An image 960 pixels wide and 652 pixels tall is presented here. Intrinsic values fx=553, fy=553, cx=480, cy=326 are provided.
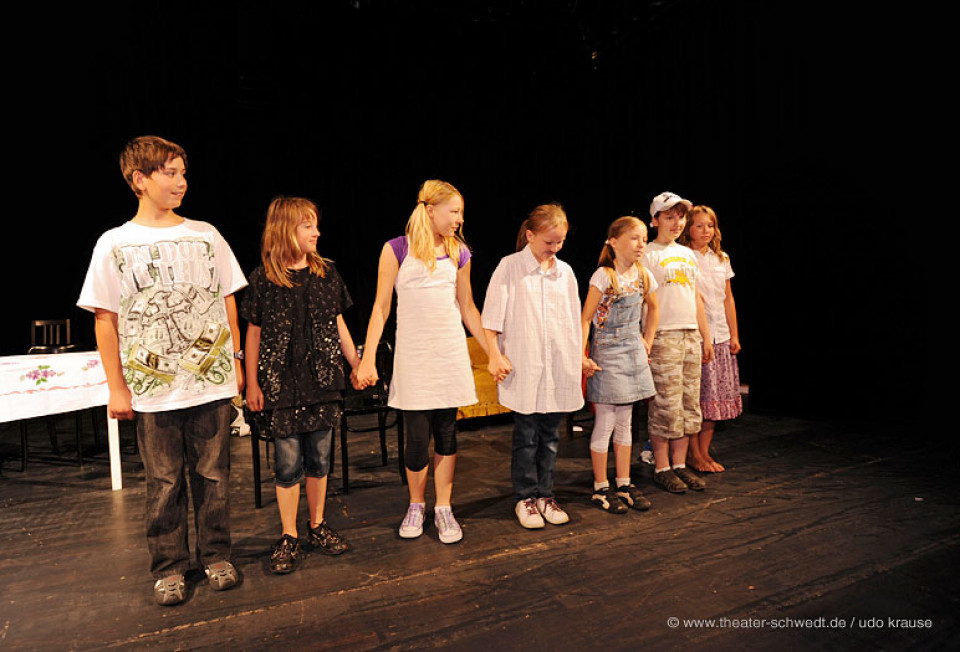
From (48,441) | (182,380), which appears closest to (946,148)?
(182,380)

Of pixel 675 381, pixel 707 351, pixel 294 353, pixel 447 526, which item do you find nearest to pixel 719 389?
pixel 707 351

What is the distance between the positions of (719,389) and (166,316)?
9.09 ft

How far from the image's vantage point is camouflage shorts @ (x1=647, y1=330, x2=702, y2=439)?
286 cm

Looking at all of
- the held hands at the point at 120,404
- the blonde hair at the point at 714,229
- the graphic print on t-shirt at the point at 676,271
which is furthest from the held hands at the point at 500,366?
the blonde hair at the point at 714,229

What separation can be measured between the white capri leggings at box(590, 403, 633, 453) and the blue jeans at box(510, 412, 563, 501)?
0.91 ft

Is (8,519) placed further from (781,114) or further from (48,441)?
(781,114)

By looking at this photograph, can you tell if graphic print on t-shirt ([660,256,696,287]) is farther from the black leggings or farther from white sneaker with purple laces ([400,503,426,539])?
white sneaker with purple laces ([400,503,426,539])

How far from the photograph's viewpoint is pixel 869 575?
6.63ft

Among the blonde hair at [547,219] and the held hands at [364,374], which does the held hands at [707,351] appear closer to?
the blonde hair at [547,219]

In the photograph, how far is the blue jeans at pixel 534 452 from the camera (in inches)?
97.1

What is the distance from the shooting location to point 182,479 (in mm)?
1979

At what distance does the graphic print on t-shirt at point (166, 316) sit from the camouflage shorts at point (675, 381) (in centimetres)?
208

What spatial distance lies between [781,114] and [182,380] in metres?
4.88

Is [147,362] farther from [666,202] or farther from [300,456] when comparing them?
[666,202]
